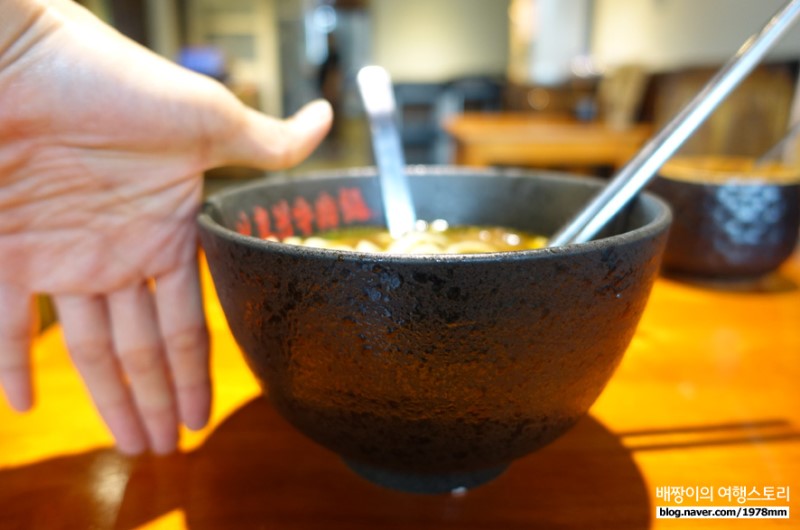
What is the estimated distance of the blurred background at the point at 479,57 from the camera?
2.35 metres

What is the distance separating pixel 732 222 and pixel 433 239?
51 cm

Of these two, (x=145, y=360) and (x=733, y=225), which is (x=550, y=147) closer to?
(x=733, y=225)

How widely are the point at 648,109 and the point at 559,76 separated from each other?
2.62 meters

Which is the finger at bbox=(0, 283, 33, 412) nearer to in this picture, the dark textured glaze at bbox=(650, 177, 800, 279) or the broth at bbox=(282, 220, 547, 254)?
the broth at bbox=(282, 220, 547, 254)

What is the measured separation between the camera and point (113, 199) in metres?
0.49

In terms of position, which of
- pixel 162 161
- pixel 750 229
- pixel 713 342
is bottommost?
pixel 713 342

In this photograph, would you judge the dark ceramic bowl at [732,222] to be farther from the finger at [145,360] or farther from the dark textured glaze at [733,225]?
the finger at [145,360]

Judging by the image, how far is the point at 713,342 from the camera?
2.40 ft

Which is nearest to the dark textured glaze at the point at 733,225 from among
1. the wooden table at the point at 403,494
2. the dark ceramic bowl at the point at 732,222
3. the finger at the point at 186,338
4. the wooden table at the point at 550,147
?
the dark ceramic bowl at the point at 732,222

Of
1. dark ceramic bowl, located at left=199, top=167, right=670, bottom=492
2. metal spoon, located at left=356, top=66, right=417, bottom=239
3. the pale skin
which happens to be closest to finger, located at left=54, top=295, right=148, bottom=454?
the pale skin

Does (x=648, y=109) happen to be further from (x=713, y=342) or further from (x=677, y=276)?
(x=713, y=342)

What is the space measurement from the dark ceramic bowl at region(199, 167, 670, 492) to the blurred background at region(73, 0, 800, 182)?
1906 millimetres

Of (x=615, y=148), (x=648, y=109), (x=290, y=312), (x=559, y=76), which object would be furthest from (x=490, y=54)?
(x=290, y=312)

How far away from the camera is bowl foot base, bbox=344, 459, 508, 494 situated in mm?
441
